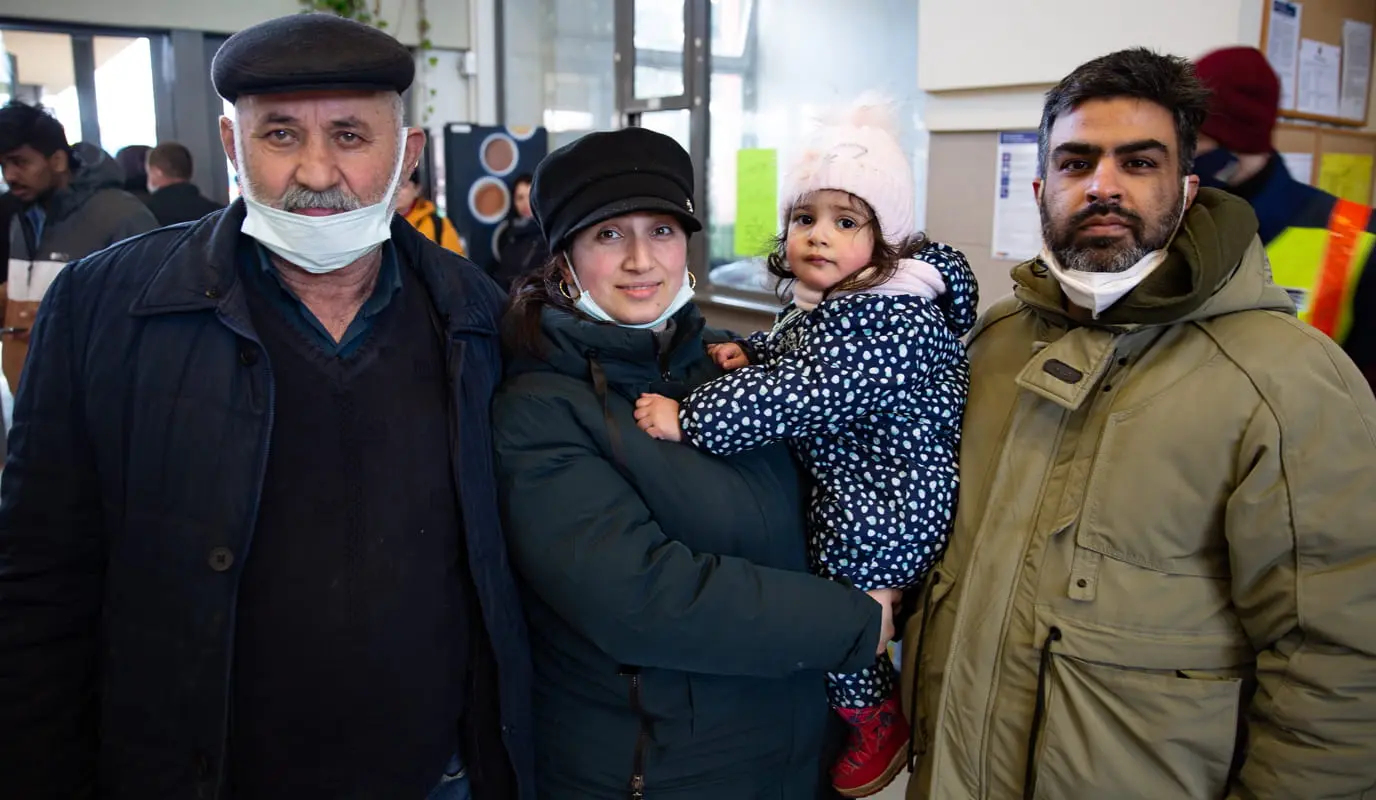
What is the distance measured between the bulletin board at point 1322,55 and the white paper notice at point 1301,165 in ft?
0.34

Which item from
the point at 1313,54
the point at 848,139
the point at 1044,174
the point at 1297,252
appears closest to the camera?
the point at 1044,174

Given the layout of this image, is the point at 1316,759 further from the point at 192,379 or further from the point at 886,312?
the point at 192,379

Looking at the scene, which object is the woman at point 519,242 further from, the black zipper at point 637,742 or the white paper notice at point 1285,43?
the black zipper at point 637,742

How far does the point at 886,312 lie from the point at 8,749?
1.31m

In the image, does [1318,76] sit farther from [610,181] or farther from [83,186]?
[83,186]

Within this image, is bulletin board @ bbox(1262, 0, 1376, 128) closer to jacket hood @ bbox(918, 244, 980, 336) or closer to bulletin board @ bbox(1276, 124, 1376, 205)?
bulletin board @ bbox(1276, 124, 1376, 205)

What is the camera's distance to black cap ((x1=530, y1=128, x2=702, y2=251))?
140 cm

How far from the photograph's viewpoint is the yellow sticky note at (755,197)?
4.26 m

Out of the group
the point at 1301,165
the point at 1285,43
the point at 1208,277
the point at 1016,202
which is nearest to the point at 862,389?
the point at 1208,277

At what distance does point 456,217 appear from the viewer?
5266 mm

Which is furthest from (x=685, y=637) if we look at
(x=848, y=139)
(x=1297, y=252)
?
(x=1297, y=252)

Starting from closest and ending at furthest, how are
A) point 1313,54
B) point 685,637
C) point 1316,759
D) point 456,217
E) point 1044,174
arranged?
1. point 1316,759
2. point 685,637
3. point 1044,174
4. point 1313,54
5. point 456,217

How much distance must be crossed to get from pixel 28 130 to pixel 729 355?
329 centimetres

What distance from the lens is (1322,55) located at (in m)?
2.56
